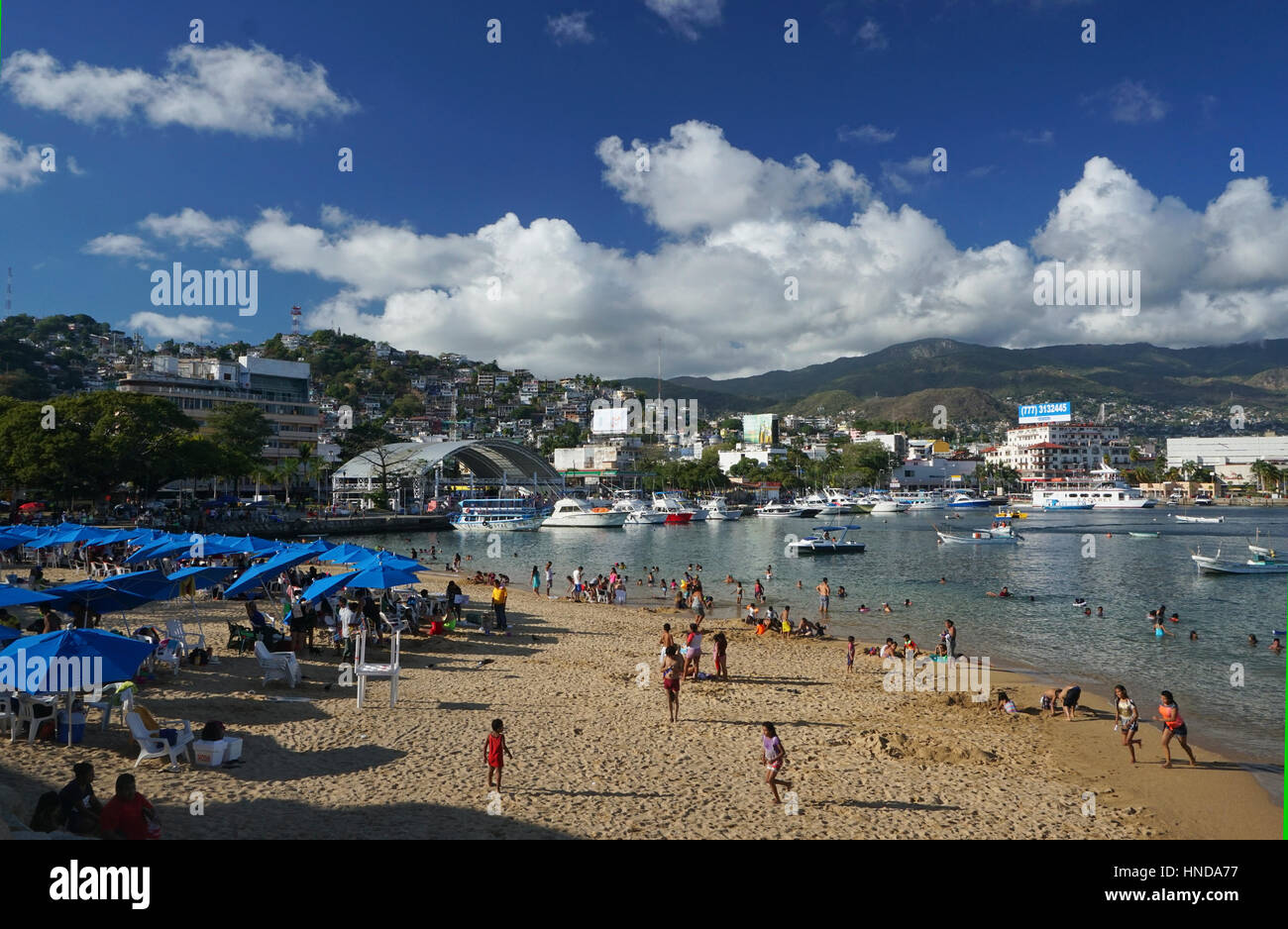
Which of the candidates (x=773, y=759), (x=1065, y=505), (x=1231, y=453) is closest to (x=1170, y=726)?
(x=773, y=759)

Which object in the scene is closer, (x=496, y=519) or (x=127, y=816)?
(x=127, y=816)

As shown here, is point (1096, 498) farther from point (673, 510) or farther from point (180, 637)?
point (180, 637)

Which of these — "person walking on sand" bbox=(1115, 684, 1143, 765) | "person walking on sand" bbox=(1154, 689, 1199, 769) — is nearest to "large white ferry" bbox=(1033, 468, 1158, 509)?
Answer: "person walking on sand" bbox=(1115, 684, 1143, 765)

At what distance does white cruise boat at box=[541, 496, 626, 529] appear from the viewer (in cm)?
7819

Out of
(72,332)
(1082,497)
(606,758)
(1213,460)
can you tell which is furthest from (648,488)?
(72,332)

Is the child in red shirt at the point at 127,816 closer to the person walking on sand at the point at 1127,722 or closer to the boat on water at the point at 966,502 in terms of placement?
the person walking on sand at the point at 1127,722

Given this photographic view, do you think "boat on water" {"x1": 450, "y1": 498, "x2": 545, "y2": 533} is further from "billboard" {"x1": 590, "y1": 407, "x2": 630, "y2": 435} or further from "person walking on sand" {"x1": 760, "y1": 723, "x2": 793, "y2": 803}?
"billboard" {"x1": 590, "y1": 407, "x2": 630, "y2": 435}

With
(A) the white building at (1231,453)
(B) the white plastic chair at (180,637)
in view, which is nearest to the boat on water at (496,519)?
(B) the white plastic chair at (180,637)

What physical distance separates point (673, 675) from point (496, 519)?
63401 mm

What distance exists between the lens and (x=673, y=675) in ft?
41.5

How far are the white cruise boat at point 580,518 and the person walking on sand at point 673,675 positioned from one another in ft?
215

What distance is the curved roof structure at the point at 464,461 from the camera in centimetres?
8725
